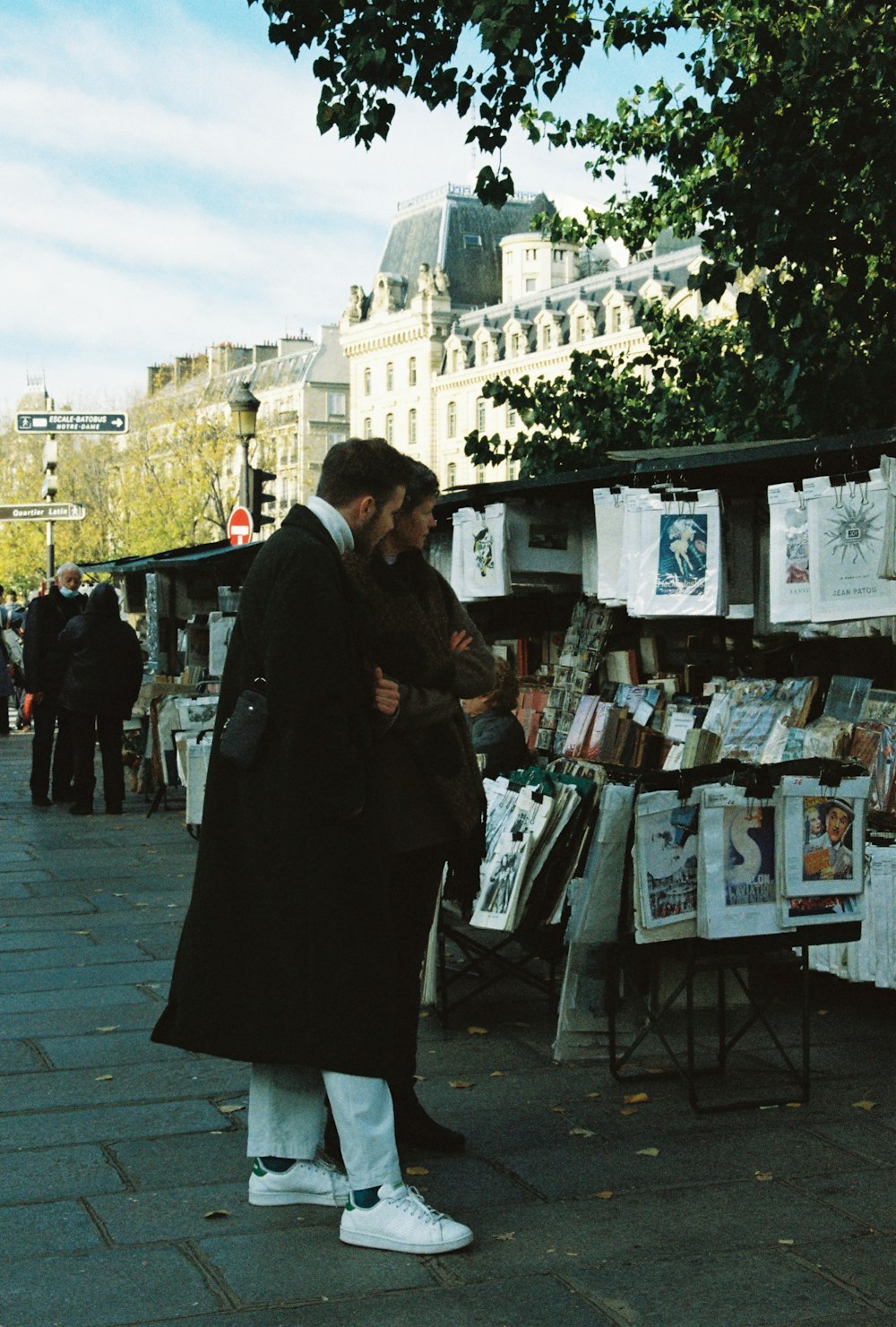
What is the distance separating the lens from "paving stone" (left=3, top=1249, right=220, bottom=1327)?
12.2 feet

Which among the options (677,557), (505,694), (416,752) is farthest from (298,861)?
(677,557)

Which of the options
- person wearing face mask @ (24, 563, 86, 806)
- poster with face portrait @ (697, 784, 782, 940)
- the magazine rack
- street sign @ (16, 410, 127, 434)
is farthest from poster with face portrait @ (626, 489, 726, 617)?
street sign @ (16, 410, 127, 434)

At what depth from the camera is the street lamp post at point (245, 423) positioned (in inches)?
719

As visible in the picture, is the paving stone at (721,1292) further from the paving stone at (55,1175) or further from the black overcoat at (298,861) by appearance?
the paving stone at (55,1175)

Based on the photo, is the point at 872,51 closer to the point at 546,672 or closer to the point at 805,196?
the point at 805,196

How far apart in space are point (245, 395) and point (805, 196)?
28.2 ft

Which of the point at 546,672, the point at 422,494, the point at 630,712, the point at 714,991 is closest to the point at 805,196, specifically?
the point at 546,672

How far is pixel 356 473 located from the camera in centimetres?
441

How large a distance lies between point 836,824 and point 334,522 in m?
2.08

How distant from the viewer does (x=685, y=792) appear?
17.7 ft

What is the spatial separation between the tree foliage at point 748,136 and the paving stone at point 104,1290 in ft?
22.2

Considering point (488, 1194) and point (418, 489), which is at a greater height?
point (418, 489)

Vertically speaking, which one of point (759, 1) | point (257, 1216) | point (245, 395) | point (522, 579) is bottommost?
point (257, 1216)

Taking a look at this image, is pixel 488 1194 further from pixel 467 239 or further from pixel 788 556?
pixel 467 239
